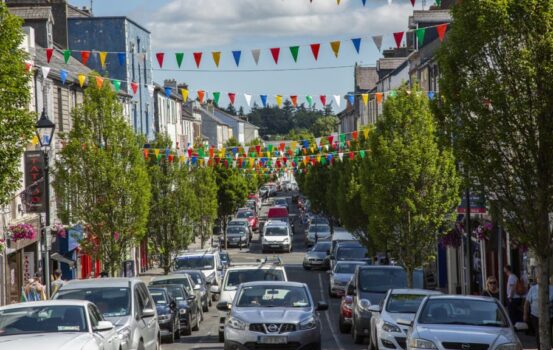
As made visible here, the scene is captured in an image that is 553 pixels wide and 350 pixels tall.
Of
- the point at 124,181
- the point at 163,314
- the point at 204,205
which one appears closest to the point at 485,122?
the point at 163,314

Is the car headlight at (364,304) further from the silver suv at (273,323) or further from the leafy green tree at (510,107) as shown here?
the leafy green tree at (510,107)

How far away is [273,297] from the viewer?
20.9 meters

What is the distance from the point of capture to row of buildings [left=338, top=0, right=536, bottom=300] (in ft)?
111

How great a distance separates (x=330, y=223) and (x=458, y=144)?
6549 centimetres

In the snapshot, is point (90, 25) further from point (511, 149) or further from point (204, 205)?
point (511, 149)

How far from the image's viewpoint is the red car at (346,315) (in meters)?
28.0

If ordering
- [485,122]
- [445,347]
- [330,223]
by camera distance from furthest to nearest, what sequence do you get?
[330,223]
[485,122]
[445,347]

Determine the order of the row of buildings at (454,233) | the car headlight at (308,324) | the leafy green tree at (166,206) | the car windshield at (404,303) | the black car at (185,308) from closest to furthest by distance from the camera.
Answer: the car headlight at (308,324)
the car windshield at (404,303)
the black car at (185,308)
the row of buildings at (454,233)
the leafy green tree at (166,206)

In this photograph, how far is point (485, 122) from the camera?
17781 mm

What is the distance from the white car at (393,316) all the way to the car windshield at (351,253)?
24295 mm

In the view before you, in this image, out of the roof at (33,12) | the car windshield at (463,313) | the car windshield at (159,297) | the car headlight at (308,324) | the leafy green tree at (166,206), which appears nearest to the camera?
the car windshield at (463,313)

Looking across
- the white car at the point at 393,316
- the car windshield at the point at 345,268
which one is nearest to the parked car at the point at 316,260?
the car windshield at the point at 345,268

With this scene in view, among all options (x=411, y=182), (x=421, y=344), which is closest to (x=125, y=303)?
(x=421, y=344)

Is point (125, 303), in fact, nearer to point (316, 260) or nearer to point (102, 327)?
point (102, 327)
